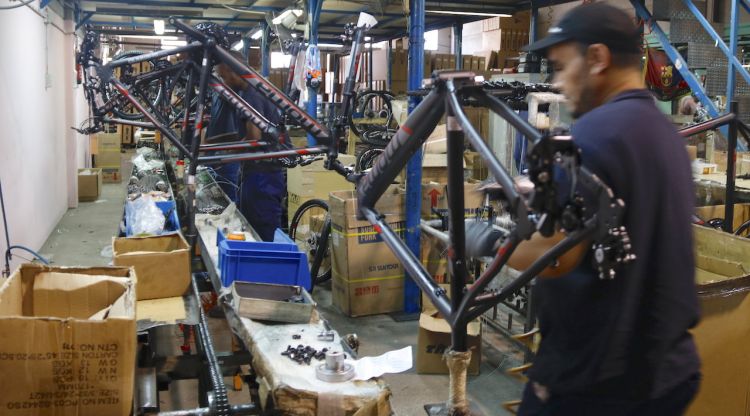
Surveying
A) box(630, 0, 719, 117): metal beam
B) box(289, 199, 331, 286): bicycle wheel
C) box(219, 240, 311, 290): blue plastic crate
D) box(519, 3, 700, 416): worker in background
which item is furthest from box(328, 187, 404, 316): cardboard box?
box(519, 3, 700, 416): worker in background

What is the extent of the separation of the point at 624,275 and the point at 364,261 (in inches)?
143

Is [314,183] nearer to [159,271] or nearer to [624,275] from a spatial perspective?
[159,271]

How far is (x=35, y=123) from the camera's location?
6984 mm

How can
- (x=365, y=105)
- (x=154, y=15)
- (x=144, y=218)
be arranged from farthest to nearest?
(x=154, y=15)
(x=365, y=105)
(x=144, y=218)

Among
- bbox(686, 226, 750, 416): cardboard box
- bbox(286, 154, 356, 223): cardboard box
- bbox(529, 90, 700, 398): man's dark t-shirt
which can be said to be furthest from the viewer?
bbox(286, 154, 356, 223): cardboard box

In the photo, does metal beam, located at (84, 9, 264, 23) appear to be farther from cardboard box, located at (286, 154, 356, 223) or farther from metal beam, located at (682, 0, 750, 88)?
metal beam, located at (682, 0, 750, 88)

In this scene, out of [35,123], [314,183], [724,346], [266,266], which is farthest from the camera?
[35,123]

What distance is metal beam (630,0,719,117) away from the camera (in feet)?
18.4

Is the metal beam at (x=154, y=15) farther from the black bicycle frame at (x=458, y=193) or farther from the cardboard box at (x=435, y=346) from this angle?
the black bicycle frame at (x=458, y=193)

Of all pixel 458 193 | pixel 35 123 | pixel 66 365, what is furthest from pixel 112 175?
pixel 458 193

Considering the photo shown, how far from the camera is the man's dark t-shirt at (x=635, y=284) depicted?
1.36 m

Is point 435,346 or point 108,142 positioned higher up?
point 108,142

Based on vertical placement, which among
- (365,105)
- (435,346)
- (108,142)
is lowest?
(435,346)

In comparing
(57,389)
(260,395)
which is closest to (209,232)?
(260,395)
